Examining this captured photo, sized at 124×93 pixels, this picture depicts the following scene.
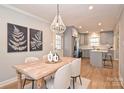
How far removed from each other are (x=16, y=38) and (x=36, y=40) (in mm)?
889

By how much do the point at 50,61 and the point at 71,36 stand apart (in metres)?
3.97

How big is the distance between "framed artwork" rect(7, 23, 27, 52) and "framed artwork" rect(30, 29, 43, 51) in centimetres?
31

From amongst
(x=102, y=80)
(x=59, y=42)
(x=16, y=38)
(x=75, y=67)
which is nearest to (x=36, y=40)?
(x=16, y=38)

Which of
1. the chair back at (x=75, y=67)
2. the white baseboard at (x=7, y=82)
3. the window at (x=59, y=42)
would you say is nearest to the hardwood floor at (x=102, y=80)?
the white baseboard at (x=7, y=82)

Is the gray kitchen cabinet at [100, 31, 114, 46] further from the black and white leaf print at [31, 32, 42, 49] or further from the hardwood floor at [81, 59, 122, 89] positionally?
the black and white leaf print at [31, 32, 42, 49]

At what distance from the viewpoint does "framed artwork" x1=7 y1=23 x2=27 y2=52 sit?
3396 millimetres

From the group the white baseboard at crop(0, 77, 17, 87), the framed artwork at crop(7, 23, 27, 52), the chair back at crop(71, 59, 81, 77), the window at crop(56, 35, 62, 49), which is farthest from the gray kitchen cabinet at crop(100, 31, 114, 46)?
the white baseboard at crop(0, 77, 17, 87)

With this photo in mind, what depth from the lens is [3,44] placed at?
10.5 feet

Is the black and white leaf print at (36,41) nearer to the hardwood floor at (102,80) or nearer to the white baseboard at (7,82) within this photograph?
the white baseboard at (7,82)

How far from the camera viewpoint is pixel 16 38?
3.59 meters

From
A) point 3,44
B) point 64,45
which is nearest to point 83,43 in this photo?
point 64,45

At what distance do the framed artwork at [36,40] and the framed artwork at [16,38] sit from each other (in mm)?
312

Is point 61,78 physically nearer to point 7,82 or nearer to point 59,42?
point 7,82

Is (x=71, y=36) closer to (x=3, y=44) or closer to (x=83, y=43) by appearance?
(x=83, y=43)
